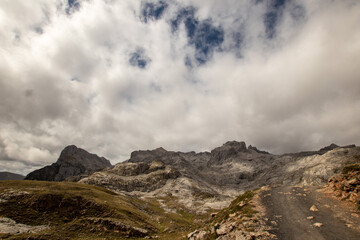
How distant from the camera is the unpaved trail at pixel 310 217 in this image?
17234 millimetres

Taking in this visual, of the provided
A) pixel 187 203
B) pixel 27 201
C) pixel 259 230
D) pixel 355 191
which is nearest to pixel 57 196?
pixel 27 201

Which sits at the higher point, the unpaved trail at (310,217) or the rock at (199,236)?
the unpaved trail at (310,217)

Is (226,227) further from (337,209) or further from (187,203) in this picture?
(187,203)

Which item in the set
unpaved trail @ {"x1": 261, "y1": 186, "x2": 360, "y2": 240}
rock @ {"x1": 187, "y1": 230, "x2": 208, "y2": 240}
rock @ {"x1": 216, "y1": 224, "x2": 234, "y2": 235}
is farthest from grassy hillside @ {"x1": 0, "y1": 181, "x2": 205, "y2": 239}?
unpaved trail @ {"x1": 261, "y1": 186, "x2": 360, "y2": 240}

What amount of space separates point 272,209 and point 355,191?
10418mm

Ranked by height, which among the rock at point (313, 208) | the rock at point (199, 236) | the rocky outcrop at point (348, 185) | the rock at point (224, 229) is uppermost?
the rocky outcrop at point (348, 185)

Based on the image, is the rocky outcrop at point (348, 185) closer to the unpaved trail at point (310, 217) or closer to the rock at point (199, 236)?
the unpaved trail at point (310, 217)

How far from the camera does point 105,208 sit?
48.2m

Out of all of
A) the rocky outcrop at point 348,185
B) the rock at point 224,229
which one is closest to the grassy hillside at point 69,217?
the rock at point 224,229

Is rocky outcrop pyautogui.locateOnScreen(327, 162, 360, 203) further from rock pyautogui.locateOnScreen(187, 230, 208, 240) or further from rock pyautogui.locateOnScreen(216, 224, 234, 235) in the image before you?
rock pyautogui.locateOnScreen(187, 230, 208, 240)

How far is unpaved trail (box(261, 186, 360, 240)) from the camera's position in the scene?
56.5 ft

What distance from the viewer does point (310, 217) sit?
20.4 m

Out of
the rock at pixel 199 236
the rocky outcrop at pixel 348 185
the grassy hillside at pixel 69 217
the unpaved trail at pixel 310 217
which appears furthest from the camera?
the grassy hillside at pixel 69 217

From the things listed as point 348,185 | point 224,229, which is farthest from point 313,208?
point 224,229
